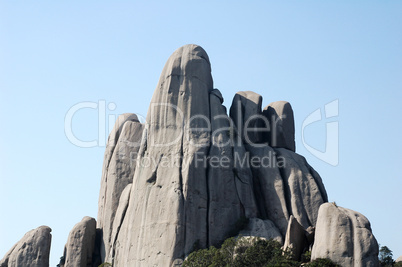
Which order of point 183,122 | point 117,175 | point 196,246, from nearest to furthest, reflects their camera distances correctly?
point 196,246, point 183,122, point 117,175

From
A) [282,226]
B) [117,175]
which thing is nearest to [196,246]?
[282,226]

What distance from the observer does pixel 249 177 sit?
222 feet

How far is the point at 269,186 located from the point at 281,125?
6919 millimetres

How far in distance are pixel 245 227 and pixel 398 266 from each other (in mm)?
11923

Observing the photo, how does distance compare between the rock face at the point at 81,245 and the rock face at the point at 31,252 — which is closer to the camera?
the rock face at the point at 81,245

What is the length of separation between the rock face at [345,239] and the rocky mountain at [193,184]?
4009mm

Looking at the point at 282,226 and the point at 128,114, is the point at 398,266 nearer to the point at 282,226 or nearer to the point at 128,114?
the point at 282,226

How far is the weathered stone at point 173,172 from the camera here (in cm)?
6362

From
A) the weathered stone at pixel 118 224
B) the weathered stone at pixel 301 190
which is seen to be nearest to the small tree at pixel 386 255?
the weathered stone at pixel 301 190

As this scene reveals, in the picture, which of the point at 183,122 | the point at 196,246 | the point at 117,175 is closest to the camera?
the point at 196,246

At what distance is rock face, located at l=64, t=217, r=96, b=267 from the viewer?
68.2 m

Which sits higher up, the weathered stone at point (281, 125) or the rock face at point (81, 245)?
the weathered stone at point (281, 125)

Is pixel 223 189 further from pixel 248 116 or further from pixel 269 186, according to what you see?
pixel 248 116

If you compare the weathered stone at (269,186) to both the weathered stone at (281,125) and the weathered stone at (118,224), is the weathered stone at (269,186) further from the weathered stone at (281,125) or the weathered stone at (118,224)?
the weathered stone at (118,224)
